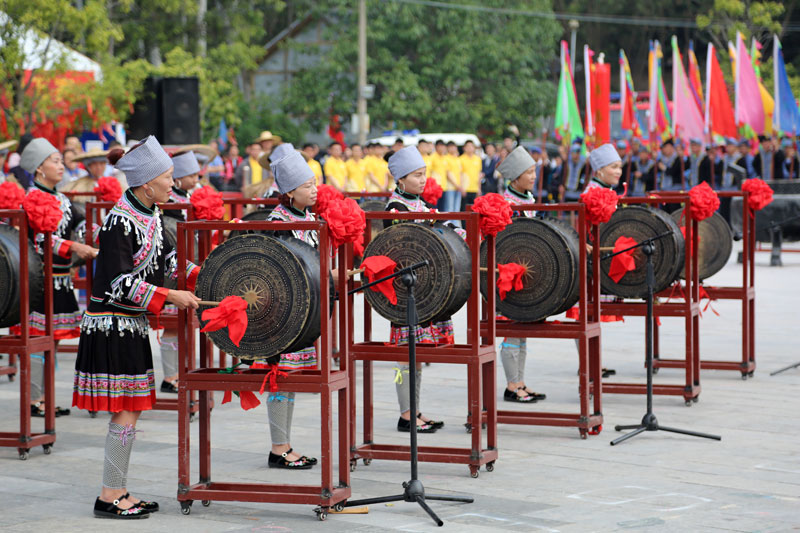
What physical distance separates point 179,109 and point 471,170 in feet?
31.1

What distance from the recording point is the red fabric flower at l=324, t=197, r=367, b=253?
6.39m

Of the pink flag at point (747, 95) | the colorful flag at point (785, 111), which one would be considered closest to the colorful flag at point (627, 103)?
the pink flag at point (747, 95)

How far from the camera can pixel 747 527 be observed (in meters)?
6.15

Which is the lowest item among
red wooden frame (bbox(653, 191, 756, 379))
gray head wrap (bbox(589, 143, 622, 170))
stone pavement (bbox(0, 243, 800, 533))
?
stone pavement (bbox(0, 243, 800, 533))

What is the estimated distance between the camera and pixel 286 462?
7625mm

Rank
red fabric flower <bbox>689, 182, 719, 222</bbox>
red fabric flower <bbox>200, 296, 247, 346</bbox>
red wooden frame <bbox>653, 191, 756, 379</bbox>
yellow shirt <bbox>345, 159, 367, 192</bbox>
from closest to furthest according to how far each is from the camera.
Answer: red fabric flower <bbox>200, 296, 247, 346</bbox>, red fabric flower <bbox>689, 182, 719, 222</bbox>, red wooden frame <bbox>653, 191, 756, 379</bbox>, yellow shirt <bbox>345, 159, 367, 192</bbox>

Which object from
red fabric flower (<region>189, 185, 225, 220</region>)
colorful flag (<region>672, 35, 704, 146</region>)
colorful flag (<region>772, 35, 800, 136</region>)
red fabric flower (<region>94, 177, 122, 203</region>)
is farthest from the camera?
colorful flag (<region>672, 35, 704, 146</region>)

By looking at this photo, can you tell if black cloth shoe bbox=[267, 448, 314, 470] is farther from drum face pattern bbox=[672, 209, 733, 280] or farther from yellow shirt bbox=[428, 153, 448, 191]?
yellow shirt bbox=[428, 153, 448, 191]

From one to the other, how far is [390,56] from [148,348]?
1387 inches

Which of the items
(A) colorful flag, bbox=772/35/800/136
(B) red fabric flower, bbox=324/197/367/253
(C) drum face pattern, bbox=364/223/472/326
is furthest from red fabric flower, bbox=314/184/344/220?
(A) colorful flag, bbox=772/35/800/136

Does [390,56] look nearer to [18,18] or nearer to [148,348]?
Result: [18,18]

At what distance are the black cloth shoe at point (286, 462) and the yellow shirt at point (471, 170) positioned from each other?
20.0 metres

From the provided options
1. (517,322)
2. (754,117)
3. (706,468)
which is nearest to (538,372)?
(517,322)

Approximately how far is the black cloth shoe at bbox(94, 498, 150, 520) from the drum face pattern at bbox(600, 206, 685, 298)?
14.4 feet
